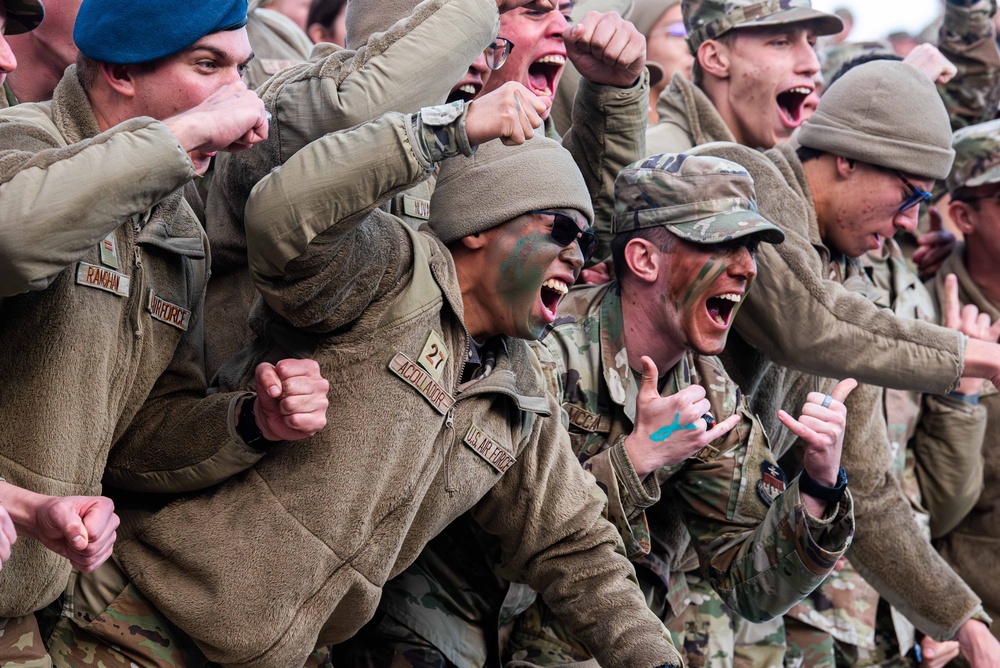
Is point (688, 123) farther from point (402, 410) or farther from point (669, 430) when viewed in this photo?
point (402, 410)

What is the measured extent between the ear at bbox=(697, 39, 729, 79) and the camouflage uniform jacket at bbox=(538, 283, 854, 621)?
5.87 feet

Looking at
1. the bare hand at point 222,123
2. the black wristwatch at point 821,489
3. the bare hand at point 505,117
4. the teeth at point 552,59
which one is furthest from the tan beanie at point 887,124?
the bare hand at point 222,123

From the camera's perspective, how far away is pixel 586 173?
17.9ft

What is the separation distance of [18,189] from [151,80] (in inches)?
27.8

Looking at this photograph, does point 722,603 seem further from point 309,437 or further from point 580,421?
point 309,437

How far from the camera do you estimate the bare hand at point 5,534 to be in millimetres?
2883

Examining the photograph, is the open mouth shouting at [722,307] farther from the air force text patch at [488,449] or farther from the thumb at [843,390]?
the air force text patch at [488,449]

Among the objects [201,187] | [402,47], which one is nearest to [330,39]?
[201,187]

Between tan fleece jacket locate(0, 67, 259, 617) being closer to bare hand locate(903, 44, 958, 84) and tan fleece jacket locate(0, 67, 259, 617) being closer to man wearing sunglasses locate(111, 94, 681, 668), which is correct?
man wearing sunglasses locate(111, 94, 681, 668)

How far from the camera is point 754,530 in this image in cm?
500

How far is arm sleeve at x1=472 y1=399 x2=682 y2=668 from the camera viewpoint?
4.27 meters

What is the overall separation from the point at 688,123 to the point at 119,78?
299 centimetres

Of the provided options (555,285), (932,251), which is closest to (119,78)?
(555,285)

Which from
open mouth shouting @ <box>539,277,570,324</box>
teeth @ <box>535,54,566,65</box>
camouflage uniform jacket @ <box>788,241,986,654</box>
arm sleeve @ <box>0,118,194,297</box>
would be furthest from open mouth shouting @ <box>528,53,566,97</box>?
arm sleeve @ <box>0,118,194,297</box>
